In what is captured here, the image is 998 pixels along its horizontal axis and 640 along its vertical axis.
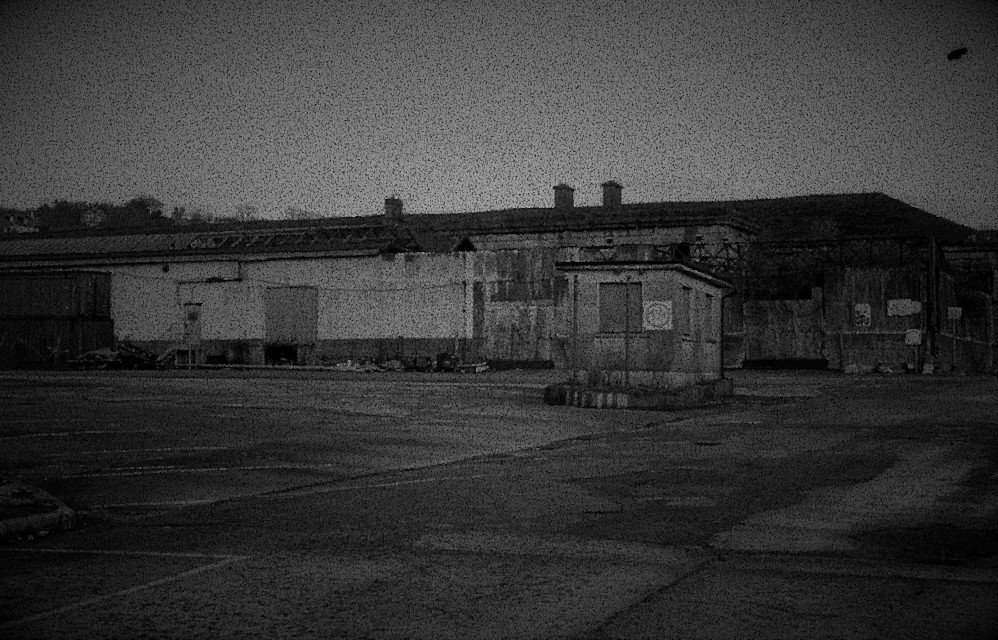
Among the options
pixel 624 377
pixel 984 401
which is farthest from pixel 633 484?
pixel 984 401

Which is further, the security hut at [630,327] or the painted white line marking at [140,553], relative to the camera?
the security hut at [630,327]

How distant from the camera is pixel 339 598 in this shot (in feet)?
18.4

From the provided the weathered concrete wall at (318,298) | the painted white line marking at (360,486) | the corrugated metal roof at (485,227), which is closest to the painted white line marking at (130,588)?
the painted white line marking at (360,486)

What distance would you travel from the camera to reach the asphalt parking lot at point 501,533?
519cm

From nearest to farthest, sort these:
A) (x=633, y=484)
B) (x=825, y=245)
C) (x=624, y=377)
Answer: (x=633, y=484) → (x=624, y=377) → (x=825, y=245)

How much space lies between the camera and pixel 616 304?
24.6m

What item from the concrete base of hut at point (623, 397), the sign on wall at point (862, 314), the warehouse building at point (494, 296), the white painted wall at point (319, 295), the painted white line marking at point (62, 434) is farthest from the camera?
the white painted wall at point (319, 295)

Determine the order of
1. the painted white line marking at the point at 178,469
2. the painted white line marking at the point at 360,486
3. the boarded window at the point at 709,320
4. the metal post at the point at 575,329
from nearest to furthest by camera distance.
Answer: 1. the painted white line marking at the point at 360,486
2. the painted white line marking at the point at 178,469
3. the metal post at the point at 575,329
4. the boarded window at the point at 709,320

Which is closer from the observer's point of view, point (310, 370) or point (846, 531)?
point (846, 531)

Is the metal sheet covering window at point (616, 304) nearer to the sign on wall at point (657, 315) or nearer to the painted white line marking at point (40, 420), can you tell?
the sign on wall at point (657, 315)

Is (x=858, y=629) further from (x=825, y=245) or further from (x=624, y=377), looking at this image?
(x=825, y=245)

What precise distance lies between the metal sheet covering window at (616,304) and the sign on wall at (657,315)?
1.08 feet

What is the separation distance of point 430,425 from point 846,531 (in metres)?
11.2

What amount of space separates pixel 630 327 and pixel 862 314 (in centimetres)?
3078
